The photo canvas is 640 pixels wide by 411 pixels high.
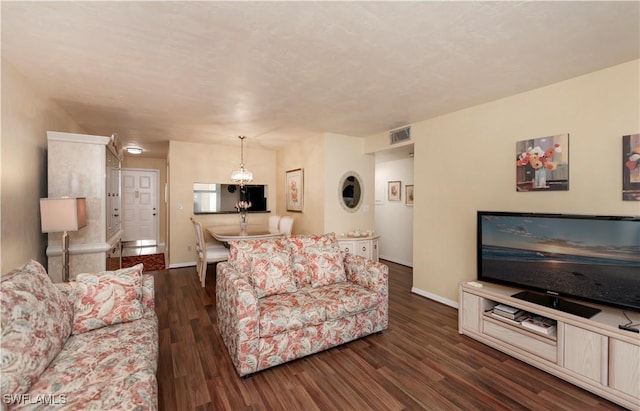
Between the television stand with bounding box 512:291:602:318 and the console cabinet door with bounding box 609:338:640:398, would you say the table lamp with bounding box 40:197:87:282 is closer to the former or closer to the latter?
the television stand with bounding box 512:291:602:318

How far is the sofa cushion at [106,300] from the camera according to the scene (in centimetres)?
187

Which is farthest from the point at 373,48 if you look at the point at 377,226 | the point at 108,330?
the point at 377,226

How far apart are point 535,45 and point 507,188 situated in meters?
1.43

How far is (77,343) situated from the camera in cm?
169

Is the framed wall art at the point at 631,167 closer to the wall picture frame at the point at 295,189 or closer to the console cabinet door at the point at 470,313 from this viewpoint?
the console cabinet door at the point at 470,313

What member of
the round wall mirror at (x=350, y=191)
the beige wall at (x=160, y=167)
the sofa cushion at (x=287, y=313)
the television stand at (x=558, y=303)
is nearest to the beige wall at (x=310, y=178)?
the round wall mirror at (x=350, y=191)

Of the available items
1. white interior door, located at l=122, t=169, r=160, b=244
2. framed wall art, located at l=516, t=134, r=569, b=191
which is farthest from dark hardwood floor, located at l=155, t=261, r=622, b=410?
white interior door, located at l=122, t=169, r=160, b=244

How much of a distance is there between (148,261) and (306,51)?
548 cm

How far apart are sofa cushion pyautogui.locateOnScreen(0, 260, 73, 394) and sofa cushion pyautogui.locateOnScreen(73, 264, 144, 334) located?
0.09m

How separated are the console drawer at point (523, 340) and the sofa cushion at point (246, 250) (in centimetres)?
204

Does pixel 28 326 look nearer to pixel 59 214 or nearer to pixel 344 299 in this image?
pixel 59 214

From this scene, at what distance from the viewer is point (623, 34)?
1841 millimetres

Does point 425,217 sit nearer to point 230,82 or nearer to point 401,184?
point 401,184

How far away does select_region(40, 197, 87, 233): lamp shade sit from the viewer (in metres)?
2.41
